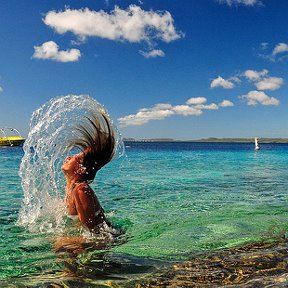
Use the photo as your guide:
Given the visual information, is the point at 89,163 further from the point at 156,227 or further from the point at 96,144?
the point at 156,227

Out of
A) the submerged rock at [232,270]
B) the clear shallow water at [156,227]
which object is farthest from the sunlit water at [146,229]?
the submerged rock at [232,270]

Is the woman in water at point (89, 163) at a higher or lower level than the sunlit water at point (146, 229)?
higher

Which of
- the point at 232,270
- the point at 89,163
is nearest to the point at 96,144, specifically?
the point at 89,163

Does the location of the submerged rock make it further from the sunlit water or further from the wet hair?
the wet hair

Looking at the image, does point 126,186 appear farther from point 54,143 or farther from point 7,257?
point 7,257

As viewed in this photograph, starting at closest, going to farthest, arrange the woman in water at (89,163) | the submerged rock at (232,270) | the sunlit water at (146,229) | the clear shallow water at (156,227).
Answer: the submerged rock at (232,270) < the sunlit water at (146,229) < the clear shallow water at (156,227) < the woman in water at (89,163)

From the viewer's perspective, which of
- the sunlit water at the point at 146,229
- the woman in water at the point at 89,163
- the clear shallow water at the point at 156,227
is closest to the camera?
the sunlit water at the point at 146,229

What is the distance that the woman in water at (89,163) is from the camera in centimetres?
Result: 604

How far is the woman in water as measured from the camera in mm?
6035

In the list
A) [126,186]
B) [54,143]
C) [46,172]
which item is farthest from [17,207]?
[126,186]

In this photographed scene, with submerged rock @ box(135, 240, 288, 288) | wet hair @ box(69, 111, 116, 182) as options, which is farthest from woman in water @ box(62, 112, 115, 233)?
submerged rock @ box(135, 240, 288, 288)

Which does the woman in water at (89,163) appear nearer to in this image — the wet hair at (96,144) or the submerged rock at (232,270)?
the wet hair at (96,144)

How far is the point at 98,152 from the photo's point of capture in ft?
20.3

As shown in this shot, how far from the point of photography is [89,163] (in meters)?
6.15
